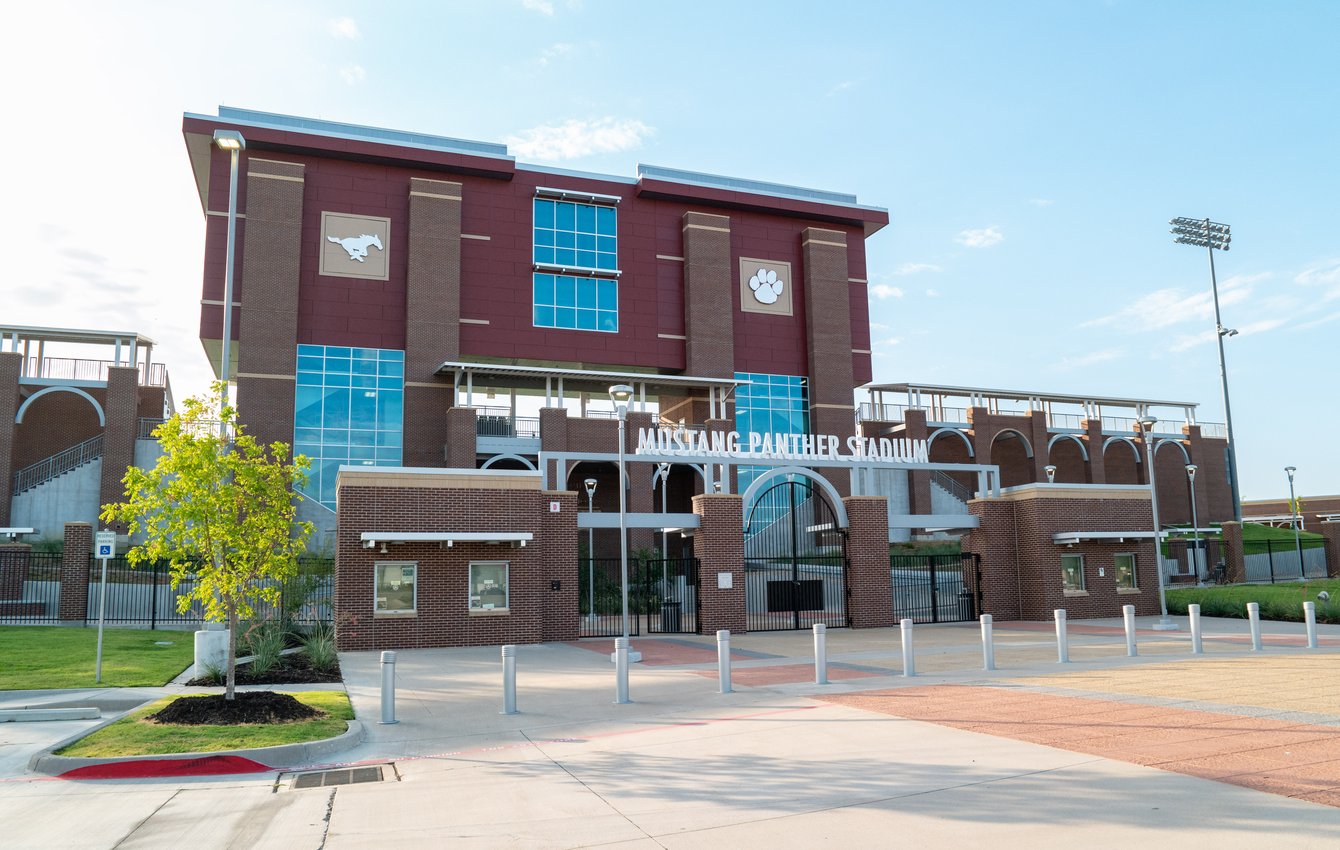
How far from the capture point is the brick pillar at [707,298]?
1930 inches

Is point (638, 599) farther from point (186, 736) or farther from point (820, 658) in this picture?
point (186, 736)

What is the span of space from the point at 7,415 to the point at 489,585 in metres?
30.7

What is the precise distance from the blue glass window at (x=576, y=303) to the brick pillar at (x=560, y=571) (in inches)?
935

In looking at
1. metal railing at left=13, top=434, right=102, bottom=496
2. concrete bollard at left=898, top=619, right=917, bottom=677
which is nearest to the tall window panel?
metal railing at left=13, top=434, right=102, bottom=496

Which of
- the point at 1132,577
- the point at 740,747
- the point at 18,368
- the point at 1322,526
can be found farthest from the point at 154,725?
the point at 1322,526

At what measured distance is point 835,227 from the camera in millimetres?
54781

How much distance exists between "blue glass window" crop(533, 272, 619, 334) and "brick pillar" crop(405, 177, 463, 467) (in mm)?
4303

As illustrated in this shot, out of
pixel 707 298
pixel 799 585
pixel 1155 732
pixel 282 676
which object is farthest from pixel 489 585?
pixel 707 298

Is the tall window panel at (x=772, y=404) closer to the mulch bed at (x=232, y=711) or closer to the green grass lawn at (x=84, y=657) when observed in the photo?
the green grass lawn at (x=84, y=657)

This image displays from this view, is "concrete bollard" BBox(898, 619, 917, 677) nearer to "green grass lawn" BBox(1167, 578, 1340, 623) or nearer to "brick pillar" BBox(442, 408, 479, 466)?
"green grass lawn" BBox(1167, 578, 1340, 623)

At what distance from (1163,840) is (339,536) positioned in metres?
19.0

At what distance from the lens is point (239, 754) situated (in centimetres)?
999

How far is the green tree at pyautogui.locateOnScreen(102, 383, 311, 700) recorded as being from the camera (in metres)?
12.4

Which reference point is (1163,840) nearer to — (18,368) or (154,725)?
(154,725)
